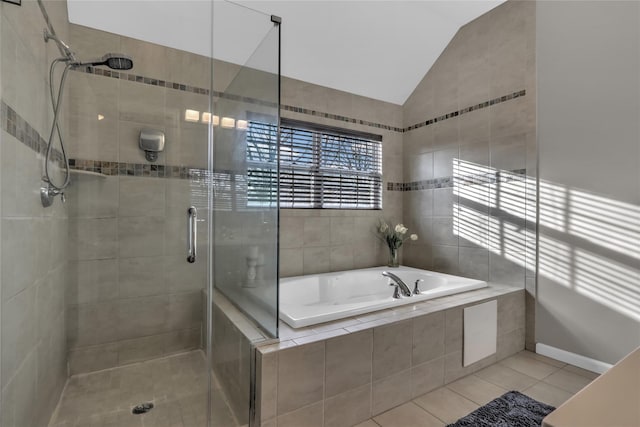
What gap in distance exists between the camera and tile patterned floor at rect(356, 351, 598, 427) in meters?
1.79

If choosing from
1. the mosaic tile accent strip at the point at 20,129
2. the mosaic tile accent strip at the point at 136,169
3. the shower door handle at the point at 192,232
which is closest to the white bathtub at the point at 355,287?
the shower door handle at the point at 192,232

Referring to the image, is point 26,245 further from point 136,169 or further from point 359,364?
point 359,364

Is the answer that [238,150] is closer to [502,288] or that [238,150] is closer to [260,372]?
[260,372]

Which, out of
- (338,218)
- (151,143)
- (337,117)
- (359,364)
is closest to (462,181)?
(338,218)

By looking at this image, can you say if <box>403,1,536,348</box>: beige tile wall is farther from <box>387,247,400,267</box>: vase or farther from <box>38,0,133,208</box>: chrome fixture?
<box>38,0,133,208</box>: chrome fixture

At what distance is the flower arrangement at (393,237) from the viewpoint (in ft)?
11.2

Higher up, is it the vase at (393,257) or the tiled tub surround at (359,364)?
the vase at (393,257)

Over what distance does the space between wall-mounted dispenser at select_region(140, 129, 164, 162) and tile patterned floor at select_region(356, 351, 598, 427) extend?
218cm

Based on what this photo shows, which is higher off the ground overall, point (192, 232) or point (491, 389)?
point (192, 232)

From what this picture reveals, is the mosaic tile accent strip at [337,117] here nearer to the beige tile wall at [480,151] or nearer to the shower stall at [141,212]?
the beige tile wall at [480,151]

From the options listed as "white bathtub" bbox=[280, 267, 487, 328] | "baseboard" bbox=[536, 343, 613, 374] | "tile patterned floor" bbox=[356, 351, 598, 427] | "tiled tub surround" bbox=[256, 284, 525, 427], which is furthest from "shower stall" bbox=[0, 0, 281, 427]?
"baseboard" bbox=[536, 343, 613, 374]

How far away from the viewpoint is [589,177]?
233 centimetres

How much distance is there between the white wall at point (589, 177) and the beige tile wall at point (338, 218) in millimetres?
1429

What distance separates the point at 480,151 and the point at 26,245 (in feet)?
10.5
